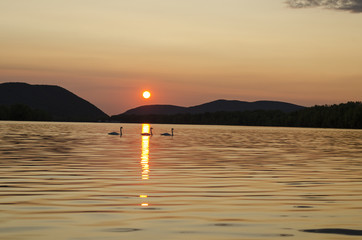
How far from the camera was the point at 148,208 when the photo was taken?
17406 mm

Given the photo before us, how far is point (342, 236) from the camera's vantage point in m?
13.9

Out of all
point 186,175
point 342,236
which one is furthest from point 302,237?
point 186,175

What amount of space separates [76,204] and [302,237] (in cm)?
732

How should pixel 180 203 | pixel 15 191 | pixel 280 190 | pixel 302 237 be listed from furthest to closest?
1. pixel 280 190
2. pixel 15 191
3. pixel 180 203
4. pixel 302 237

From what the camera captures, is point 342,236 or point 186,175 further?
point 186,175

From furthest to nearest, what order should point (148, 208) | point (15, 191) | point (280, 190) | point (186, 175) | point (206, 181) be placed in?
point (186, 175) < point (206, 181) < point (280, 190) < point (15, 191) < point (148, 208)

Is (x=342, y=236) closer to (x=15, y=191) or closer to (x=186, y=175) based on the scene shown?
(x=15, y=191)

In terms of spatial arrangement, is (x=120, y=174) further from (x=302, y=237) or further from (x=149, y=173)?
(x=302, y=237)

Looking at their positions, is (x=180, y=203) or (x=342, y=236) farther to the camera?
(x=180, y=203)

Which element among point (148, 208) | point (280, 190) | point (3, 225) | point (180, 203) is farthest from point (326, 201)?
point (3, 225)

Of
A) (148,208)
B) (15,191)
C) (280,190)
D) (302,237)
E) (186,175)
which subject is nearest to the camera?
(302,237)

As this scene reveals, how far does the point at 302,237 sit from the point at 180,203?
5.66 metres

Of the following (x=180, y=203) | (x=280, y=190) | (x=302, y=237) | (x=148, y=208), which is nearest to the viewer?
(x=302, y=237)

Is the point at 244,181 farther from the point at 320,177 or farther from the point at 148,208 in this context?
the point at 148,208
